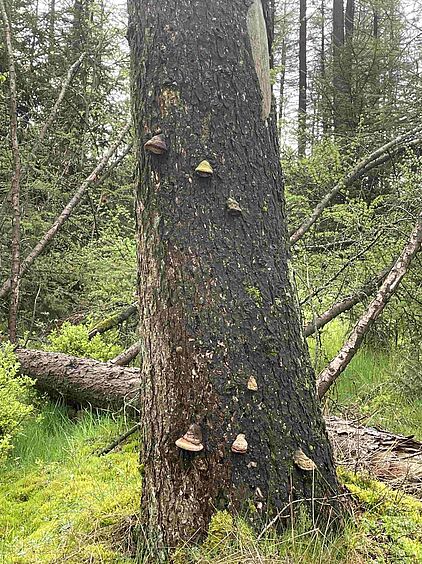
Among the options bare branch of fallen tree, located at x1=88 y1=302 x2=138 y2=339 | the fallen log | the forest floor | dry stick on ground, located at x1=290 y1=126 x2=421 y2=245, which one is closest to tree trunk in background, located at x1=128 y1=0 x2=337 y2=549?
the forest floor

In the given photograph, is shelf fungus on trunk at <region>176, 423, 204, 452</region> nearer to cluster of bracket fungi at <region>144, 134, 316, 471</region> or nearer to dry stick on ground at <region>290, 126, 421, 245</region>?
cluster of bracket fungi at <region>144, 134, 316, 471</region>

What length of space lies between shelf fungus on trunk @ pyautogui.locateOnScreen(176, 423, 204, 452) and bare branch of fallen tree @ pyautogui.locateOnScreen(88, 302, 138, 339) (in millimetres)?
4266

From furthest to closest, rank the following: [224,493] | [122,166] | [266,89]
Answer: [122,166]
[266,89]
[224,493]

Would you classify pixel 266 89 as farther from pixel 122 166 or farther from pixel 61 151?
pixel 61 151

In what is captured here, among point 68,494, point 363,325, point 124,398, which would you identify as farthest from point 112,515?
point 363,325

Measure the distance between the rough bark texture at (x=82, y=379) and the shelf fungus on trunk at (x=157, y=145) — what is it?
294 cm

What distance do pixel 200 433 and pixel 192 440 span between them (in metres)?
0.04

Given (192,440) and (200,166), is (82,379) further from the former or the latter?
(200,166)

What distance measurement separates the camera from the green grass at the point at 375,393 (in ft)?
14.7

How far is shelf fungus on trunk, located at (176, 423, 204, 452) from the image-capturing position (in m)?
1.90

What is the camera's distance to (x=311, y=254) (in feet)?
19.4

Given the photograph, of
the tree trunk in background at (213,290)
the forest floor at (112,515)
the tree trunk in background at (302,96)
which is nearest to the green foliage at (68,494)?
the forest floor at (112,515)

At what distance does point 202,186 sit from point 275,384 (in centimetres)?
85

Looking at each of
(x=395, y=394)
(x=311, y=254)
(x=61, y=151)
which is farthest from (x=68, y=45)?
(x=395, y=394)
